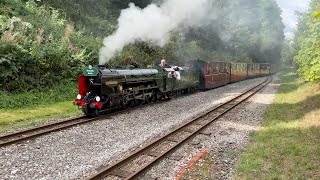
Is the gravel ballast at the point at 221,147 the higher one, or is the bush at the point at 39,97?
the bush at the point at 39,97

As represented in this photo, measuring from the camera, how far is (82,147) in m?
9.31

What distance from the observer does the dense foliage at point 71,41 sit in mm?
16500

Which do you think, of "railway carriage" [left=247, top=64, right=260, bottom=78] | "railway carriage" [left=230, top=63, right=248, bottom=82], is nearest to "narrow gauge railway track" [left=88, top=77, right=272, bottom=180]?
"railway carriage" [left=230, top=63, right=248, bottom=82]

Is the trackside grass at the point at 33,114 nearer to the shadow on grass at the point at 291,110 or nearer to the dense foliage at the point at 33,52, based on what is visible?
the dense foliage at the point at 33,52

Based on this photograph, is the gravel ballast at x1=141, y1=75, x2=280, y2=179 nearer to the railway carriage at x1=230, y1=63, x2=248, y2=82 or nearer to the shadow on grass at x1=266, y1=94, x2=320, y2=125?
the shadow on grass at x1=266, y1=94, x2=320, y2=125

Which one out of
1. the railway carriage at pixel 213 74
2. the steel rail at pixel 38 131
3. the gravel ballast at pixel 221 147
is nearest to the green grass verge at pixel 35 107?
the steel rail at pixel 38 131

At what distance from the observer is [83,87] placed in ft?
46.8

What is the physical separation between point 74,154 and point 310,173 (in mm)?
5630

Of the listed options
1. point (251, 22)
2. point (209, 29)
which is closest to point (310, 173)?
point (209, 29)

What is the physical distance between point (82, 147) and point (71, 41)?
50.9 ft

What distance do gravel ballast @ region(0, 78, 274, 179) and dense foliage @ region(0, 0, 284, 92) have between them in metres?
5.91

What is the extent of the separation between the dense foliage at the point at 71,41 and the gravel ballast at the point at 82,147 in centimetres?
591

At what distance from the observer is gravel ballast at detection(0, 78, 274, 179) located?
23.9 feet

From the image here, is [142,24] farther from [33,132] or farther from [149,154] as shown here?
[149,154]
